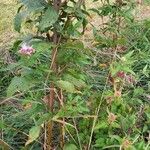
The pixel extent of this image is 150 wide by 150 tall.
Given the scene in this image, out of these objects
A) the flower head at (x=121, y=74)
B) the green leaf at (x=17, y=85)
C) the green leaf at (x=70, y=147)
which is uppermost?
the green leaf at (x=17, y=85)

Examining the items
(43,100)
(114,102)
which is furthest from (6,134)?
(114,102)

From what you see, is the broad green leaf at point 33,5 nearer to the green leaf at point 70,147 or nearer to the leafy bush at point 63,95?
the leafy bush at point 63,95

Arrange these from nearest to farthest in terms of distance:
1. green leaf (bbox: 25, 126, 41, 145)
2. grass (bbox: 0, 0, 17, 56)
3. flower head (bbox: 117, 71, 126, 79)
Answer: green leaf (bbox: 25, 126, 41, 145)
flower head (bbox: 117, 71, 126, 79)
grass (bbox: 0, 0, 17, 56)

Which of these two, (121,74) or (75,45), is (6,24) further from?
(75,45)

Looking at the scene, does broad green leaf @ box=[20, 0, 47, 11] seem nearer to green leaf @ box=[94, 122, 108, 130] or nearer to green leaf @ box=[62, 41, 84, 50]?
green leaf @ box=[62, 41, 84, 50]

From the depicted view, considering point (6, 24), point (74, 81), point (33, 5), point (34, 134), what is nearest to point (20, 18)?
point (33, 5)

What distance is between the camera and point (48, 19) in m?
1.99

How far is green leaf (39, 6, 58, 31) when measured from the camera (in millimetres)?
1988

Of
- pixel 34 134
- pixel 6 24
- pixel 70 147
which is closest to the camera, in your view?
pixel 34 134

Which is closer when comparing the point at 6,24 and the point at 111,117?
the point at 111,117

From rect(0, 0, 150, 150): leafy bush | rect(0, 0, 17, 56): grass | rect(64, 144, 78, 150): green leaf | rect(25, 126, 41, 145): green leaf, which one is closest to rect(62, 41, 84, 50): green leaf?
rect(0, 0, 150, 150): leafy bush

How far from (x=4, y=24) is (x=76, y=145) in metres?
2.61

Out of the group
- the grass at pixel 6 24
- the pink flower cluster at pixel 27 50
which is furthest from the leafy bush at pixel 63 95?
the grass at pixel 6 24

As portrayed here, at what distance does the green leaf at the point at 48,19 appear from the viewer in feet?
6.52
